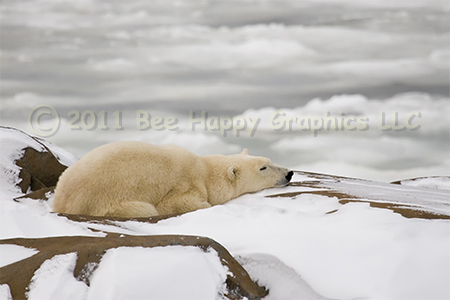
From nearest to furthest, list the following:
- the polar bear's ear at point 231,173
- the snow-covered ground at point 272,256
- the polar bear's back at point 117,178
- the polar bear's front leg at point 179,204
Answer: the snow-covered ground at point 272,256 < the polar bear's back at point 117,178 < the polar bear's front leg at point 179,204 < the polar bear's ear at point 231,173

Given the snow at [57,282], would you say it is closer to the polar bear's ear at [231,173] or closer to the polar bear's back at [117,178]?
the polar bear's back at [117,178]

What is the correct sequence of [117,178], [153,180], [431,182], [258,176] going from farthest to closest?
[431,182], [258,176], [153,180], [117,178]

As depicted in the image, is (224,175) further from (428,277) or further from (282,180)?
(428,277)

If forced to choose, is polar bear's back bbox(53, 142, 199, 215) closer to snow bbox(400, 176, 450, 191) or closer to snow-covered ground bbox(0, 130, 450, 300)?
snow-covered ground bbox(0, 130, 450, 300)

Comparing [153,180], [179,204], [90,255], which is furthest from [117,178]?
[90,255]

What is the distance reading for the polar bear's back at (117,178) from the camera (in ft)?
12.7

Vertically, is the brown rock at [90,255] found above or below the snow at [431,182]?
above

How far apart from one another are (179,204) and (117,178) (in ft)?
2.00

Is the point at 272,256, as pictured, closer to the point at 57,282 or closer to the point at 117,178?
the point at 57,282

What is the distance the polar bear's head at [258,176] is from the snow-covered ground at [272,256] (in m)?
1.07

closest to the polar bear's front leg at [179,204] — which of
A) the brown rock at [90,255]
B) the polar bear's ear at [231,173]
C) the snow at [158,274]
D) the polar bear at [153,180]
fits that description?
the polar bear at [153,180]

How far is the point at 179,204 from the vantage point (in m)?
4.17

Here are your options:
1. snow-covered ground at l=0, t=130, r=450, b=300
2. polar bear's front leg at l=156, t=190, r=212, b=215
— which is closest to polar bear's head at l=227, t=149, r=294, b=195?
polar bear's front leg at l=156, t=190, r=212, b=215

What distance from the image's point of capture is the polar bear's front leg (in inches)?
163
